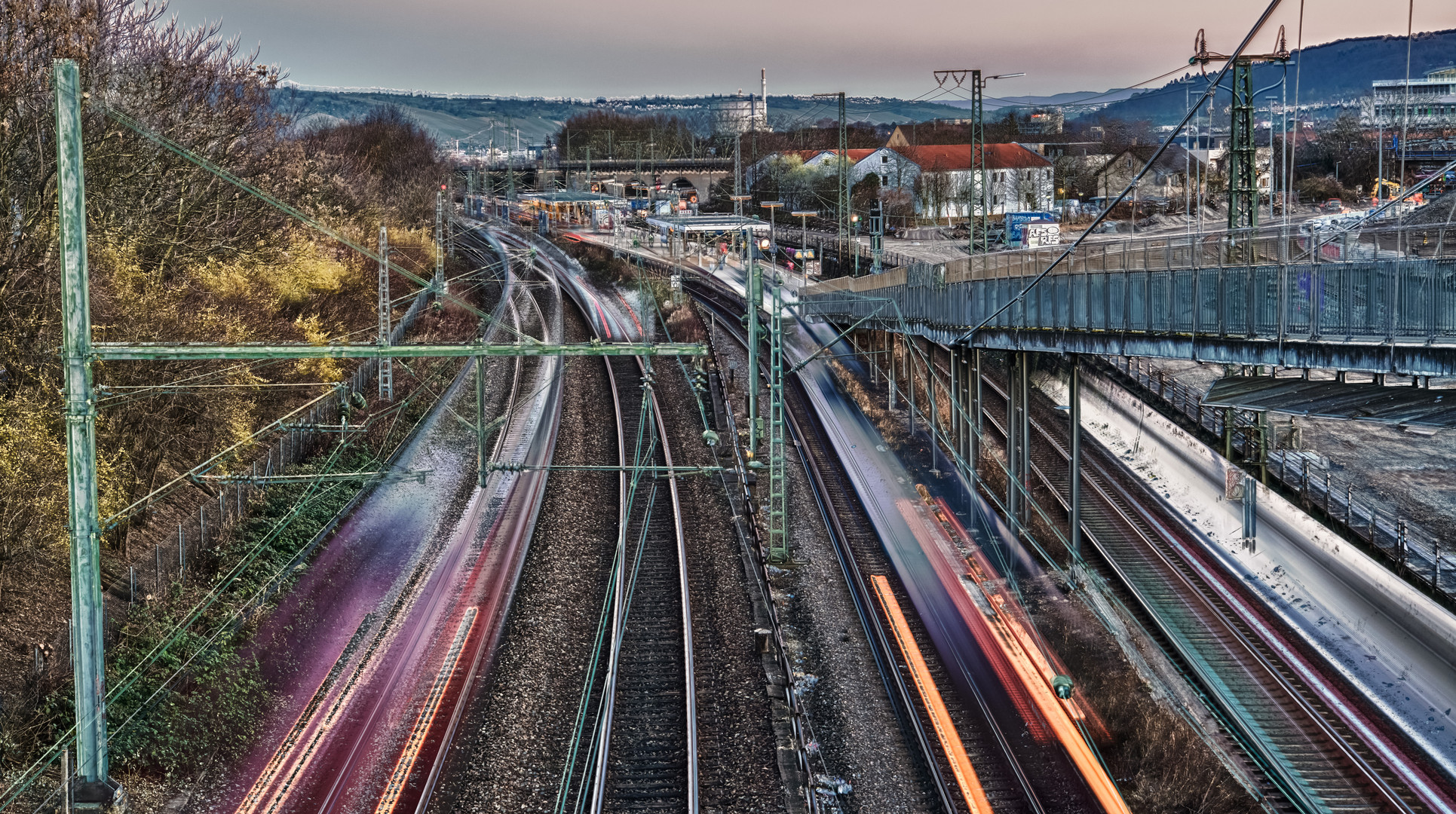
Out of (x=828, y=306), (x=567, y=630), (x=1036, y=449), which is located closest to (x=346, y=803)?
(x=567, y=630)

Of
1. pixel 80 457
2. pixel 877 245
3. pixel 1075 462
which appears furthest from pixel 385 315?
pixel 877 245

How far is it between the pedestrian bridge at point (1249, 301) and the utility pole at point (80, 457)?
13.5 metres

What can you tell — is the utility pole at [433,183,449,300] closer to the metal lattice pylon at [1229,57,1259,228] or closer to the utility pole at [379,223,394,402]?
the utility pole at [379,223,394,402]

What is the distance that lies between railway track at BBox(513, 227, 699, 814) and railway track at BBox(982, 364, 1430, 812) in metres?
7.38

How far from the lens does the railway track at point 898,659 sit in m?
14.7

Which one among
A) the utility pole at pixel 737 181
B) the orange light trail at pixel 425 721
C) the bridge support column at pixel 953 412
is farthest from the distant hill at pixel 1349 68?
the orange light trail at pixel 425 721

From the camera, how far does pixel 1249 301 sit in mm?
16312

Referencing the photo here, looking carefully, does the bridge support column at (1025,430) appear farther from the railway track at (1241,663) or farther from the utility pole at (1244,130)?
the utility pole at (1244,130)

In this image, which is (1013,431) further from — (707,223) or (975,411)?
(707,223)

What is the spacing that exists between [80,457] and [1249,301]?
46.5ft

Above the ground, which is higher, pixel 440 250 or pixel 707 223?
pixel 707 223

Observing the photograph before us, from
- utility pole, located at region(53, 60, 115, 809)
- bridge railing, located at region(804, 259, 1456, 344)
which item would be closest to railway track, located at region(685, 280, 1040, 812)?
bridge railing, located at region(804, 259, 1456, 344)

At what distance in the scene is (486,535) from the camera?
2431 cm

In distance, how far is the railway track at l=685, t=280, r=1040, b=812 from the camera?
1473cm
